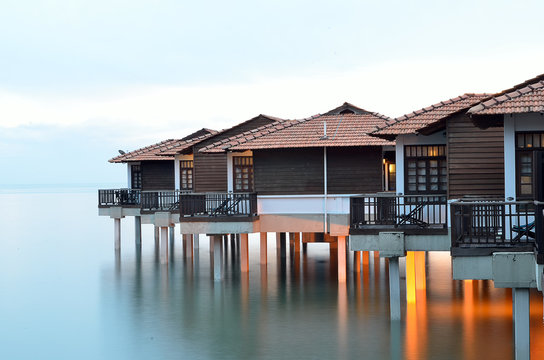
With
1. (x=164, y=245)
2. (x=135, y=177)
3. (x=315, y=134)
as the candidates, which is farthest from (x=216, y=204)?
(x=135, y=177)

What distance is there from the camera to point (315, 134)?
30656 millimetres

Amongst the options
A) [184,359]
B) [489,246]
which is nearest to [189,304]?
[184,359]

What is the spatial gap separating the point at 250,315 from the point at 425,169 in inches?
264

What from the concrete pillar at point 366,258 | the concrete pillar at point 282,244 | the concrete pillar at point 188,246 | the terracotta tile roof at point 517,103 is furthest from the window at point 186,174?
the terracotta tile roof at point 517,103

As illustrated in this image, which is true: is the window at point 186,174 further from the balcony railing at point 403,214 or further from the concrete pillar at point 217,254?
the balcony railing at point 403,214

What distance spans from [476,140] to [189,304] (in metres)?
11.2

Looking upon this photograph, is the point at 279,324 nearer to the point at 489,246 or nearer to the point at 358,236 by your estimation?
the point at 358,236

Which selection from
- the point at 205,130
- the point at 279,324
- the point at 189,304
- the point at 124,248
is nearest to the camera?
the point at 279,324

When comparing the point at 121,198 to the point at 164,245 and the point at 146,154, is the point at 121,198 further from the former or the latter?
the point at 164,245

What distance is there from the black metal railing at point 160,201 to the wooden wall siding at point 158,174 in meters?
5.50

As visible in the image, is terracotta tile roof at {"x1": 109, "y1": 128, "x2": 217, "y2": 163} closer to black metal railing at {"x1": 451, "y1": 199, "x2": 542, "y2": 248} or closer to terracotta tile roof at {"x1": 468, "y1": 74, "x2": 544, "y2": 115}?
terracotta tile roof at {"x1": 468, "y1": 74, "x2": 544, "y2": 115}

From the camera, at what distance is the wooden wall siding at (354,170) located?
30219 mm

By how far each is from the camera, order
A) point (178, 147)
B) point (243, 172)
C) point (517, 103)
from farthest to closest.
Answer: point (178, 147)
point (243, 172)
point (517, 103)

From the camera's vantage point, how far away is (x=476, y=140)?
21.8 metres
